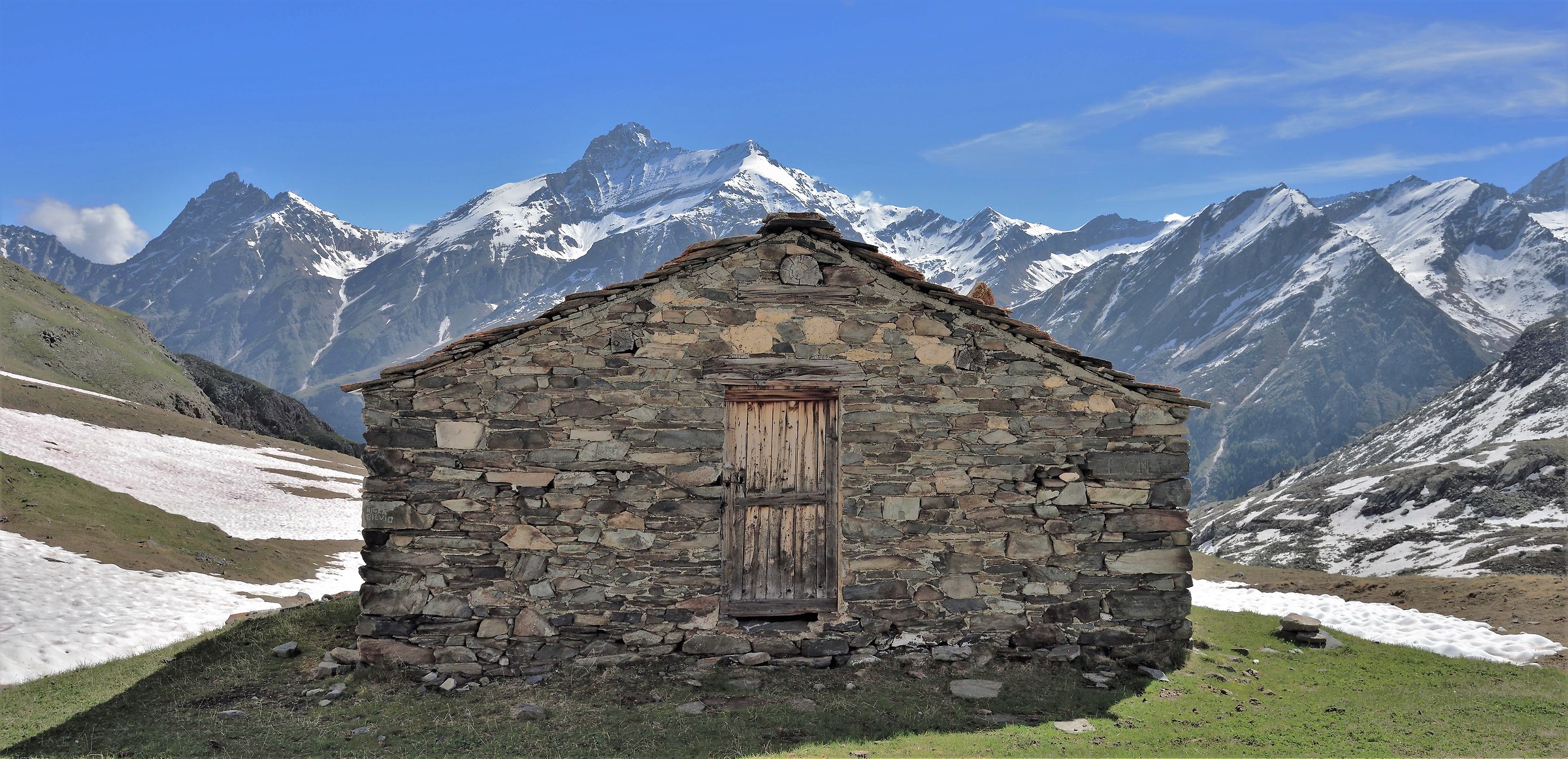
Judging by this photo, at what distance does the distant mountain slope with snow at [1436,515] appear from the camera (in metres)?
27.8

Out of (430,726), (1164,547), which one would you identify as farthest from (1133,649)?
(430,726)

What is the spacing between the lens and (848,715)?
8.00m

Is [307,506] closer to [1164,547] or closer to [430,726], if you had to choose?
[430,726]

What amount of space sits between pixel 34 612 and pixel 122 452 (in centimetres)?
2000

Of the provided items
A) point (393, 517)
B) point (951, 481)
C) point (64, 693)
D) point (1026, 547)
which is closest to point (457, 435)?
point (393, 517)

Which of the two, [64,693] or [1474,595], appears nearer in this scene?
[64,693]

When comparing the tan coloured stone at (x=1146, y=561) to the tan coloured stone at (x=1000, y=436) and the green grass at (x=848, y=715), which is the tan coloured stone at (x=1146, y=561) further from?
the tan coloured stone at (x=1000, y=436)

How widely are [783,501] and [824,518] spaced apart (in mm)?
545

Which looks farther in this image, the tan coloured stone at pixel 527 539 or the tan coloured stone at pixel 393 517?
the tan coloured stone at pixel 527 539

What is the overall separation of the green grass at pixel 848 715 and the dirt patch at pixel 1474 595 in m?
2.43

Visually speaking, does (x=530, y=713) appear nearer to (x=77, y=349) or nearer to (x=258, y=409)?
(x=77, y=349)

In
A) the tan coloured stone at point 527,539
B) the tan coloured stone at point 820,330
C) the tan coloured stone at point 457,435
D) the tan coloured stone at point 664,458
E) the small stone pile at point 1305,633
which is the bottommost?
the small stone pile at point 1305,633

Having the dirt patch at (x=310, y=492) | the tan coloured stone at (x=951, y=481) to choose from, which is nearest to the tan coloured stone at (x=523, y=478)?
the tan coloured stone at (x=951, y=481)

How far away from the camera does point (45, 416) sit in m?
30.0
